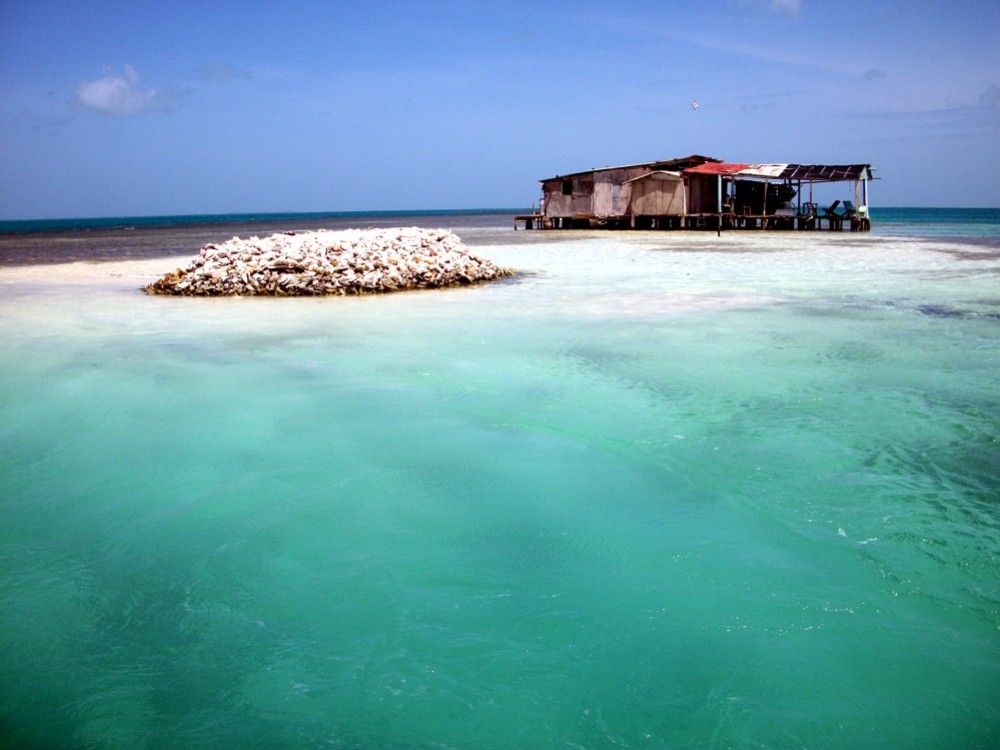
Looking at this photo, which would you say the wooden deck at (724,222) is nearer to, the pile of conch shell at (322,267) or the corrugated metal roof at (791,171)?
the corrugated metal roof at (791,171)

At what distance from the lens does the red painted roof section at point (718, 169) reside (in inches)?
1316

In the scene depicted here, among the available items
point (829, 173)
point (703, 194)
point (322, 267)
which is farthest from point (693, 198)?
point (322, 267)

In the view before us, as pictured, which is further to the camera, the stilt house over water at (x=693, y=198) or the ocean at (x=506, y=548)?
the stilt house over water at (x=693, y=198)

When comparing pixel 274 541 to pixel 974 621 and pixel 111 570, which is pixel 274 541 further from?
pixel 974 621

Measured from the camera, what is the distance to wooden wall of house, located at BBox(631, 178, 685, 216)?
35.0 metres

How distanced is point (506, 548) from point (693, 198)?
114 ft

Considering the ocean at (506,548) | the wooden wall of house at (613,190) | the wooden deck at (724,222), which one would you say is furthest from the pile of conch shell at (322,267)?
the wooden wall of house at (613,190)

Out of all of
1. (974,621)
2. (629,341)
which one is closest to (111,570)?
(974,621)

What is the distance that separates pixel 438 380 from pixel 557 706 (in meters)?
3.78

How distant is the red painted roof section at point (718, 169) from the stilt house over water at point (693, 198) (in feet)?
0.11

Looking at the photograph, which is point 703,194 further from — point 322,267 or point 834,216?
point 322,267

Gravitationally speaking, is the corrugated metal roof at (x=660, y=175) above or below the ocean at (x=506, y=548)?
above

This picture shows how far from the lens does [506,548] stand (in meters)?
3.08

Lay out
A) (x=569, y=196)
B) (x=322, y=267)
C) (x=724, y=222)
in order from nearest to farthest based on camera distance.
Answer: (x=322, y=267), (x=724, y=222), (x=569, y=196)
